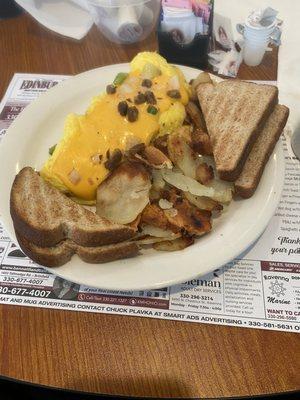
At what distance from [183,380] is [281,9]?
174 centimetres

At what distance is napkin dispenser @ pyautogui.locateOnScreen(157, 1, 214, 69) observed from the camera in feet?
4.92

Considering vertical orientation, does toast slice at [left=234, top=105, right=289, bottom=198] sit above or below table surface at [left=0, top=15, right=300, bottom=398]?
above

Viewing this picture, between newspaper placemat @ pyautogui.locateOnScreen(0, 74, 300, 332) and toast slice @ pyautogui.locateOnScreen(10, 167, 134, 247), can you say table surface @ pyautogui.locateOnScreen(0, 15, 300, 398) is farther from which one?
toast slice @ pyautogui.locateOnScreen(10, 167, 134, 247)

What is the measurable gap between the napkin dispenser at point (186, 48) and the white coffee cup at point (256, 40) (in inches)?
6.1

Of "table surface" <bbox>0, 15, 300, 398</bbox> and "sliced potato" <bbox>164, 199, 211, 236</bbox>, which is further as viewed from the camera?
"sliced potato" <bbox>164, 199, 211, 236</bbox>

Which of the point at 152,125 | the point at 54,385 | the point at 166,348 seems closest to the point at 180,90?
the point at 152,125

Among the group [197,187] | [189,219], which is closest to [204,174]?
[197,187]

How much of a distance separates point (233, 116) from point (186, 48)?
462 millimetres

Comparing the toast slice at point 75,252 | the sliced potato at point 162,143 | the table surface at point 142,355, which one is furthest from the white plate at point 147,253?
the sliced potato at point 162,143

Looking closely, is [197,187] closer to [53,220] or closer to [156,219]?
[156,219]

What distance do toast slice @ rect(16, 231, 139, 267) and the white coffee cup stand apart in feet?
3.37

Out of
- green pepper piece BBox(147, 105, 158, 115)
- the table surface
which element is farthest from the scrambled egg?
the table surface

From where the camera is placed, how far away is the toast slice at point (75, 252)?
3.21 feet

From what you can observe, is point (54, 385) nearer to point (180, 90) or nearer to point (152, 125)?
point (152, 125)
